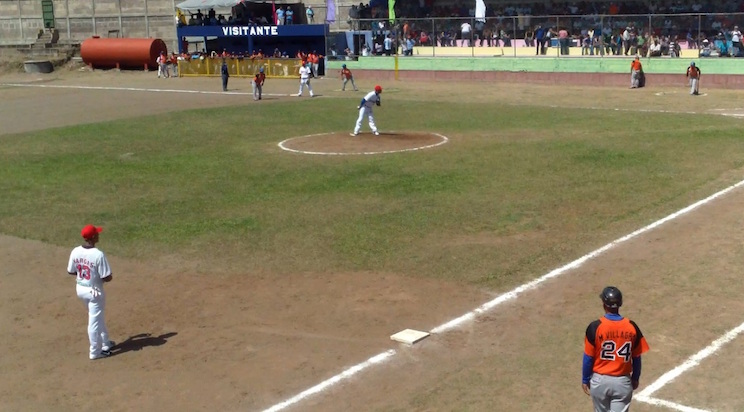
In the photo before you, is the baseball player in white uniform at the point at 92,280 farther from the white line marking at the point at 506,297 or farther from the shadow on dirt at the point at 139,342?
the white line marking at the point at 506,297

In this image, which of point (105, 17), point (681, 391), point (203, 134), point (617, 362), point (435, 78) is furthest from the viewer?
point (105, 17)

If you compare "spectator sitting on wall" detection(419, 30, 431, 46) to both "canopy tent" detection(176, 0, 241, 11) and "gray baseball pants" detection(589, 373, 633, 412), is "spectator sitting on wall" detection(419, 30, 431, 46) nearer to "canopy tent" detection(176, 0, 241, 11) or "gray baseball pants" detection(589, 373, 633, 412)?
"canopy tent" detection(176, 0, 241, 11)

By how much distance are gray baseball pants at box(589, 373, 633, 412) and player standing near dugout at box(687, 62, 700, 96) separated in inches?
1390

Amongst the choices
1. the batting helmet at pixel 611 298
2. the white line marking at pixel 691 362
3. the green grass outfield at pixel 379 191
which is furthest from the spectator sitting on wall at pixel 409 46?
the batting helmet at pixel 611 298

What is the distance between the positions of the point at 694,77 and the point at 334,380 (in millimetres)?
34150

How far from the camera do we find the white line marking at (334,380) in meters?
9.72

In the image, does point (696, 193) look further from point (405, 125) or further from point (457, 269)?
point (405, 125)

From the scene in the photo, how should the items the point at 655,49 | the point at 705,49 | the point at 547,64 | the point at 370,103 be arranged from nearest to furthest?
the point at 370,103 → the point at 705,49 → the point at 655,49 → the point at 547,64

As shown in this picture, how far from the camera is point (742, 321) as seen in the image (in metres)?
11.8

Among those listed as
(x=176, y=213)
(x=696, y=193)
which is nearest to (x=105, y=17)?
(x=176, y=213)

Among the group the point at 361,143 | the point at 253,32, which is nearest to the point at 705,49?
the point at 361,143

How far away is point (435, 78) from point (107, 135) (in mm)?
24641

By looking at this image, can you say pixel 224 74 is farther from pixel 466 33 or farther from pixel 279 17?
pixel 466 33

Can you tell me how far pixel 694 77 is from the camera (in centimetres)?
3962
